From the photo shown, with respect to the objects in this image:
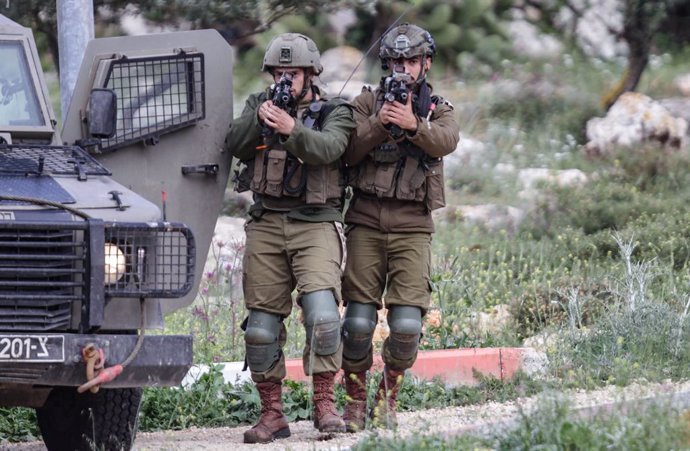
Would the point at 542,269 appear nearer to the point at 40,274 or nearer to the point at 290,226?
the point at 290,226

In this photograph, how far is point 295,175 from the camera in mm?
6750

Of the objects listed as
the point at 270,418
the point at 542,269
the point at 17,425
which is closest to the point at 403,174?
the point at 270,418

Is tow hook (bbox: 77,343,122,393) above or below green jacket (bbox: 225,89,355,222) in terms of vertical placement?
below

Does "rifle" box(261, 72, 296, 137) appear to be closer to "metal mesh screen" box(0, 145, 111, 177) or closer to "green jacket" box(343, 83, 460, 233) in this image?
"green jacket" box(343, 83, 460, 233)

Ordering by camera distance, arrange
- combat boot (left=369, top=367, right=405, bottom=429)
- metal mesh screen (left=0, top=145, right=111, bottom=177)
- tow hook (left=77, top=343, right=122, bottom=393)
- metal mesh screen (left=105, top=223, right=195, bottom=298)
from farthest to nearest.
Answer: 1. combat boot (left=369, top=367, right=405, bottom=429)
2. metal mesh screen (left=0, top=145, right=111, bottom=177)
3. metal mesh screen (left=105, top=223, right=195, bottom=298)
4. tow hook (left=77, top=343, right=122, bottom=393)

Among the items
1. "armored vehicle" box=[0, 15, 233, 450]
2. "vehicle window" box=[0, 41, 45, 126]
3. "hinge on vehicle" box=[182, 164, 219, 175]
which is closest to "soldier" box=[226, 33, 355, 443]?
"hinge on vehicle" box=[182, 164, 219, 175]

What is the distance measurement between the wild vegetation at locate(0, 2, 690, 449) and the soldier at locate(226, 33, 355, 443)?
895 mm

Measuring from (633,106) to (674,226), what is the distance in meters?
4.52

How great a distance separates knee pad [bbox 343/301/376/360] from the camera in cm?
693

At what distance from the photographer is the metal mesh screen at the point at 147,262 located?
5.81 meters

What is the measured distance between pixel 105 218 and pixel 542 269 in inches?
245

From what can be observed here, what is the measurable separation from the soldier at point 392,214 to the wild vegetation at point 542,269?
671 millimetres

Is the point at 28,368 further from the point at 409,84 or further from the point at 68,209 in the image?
the point at 409,84

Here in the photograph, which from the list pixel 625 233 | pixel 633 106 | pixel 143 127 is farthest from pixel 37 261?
pixel 633 106
